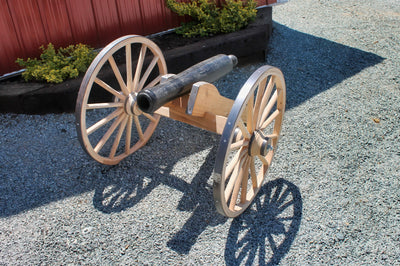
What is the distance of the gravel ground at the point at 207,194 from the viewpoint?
2785mm

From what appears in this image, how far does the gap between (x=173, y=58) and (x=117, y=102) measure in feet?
4.91

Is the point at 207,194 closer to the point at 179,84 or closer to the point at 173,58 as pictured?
the point at 179,84

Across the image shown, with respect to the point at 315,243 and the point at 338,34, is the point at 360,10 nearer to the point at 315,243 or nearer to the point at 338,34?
the point at 338,34

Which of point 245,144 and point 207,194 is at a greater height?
point 245,144

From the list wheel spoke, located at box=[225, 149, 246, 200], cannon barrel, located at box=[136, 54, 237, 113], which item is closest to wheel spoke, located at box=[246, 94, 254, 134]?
wheel spoke, located at box=[225, 149, 246, 200]

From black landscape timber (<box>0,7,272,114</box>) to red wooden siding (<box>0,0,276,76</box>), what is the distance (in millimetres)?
306

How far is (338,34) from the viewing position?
6.00m

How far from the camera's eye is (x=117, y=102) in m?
3.37

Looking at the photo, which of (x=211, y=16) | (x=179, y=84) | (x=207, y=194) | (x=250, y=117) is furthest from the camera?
(x=211, y=16)

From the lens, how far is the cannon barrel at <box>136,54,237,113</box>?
2.72m

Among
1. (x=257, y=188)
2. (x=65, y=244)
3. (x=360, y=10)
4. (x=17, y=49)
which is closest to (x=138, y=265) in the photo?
(x=65, y=244)

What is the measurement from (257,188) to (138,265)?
1.09 metres

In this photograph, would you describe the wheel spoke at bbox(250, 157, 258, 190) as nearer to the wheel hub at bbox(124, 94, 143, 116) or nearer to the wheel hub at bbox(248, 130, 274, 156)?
the wheel hub at bbox(248, 130, 274, 156)

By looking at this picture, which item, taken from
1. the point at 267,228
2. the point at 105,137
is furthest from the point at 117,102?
the point at 267,228
